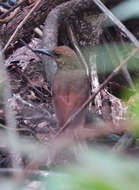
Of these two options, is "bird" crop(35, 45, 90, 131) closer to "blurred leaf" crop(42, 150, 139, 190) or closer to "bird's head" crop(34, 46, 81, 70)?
"bird's head" crop(34, 46, 81, 70)

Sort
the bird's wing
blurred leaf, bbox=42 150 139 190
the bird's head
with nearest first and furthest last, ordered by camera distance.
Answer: blurred leaf, bbox=42 150 139 190, the bird's wing, the bird's head

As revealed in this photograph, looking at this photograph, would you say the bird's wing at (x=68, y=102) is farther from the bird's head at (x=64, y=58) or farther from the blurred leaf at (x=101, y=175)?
the blurred leaf at (x=101, y=175)

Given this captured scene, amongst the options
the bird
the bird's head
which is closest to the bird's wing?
the bird

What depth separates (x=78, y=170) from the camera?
3.02 ft

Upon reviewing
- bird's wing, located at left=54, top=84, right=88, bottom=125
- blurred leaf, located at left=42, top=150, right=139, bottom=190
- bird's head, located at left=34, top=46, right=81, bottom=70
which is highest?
bird's head, located at left=34, top=46, right=81, bottom=70

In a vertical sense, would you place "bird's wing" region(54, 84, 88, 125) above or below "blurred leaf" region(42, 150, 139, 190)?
above

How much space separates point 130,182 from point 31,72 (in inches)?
152

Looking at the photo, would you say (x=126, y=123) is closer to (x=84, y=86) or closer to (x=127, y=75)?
(x=84, y=86)

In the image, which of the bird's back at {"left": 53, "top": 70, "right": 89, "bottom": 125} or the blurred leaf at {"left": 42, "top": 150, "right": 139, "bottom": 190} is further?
the bird's back at {"left": 53, "top": 70, "right": 89, "bottom": 125}

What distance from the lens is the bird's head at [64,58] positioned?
3.99 meters

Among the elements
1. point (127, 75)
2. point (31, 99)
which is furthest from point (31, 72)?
point (127, 75)

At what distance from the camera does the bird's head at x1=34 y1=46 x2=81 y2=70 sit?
3986 mm

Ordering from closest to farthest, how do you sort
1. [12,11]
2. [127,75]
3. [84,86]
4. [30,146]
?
[30,146] → [84,86] → [127,75] → [12,11]

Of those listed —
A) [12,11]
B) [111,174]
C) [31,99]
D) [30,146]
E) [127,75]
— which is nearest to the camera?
[111,174]
